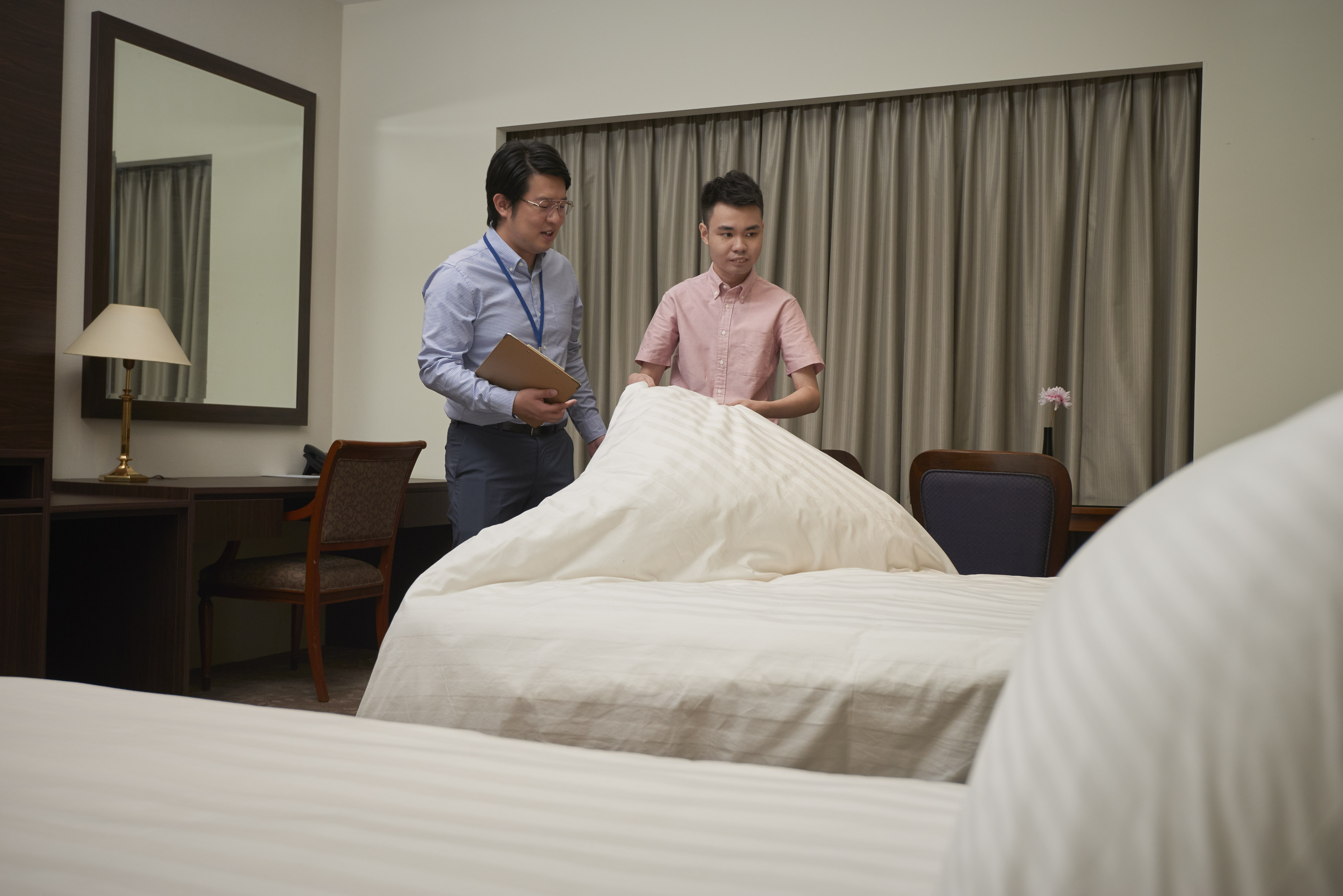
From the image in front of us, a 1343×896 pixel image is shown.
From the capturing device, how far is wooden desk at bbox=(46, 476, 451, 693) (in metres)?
3.02

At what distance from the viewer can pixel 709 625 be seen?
1065 mm

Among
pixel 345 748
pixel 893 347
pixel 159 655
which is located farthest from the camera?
pixel 893 347

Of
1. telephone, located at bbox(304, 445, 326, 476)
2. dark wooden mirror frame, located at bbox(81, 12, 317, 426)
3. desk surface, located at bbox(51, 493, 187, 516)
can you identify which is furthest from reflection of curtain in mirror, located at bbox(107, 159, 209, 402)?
desk surface, located at bbox(51, 493, 187, 516)

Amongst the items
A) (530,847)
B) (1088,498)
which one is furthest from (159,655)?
(1088,498)

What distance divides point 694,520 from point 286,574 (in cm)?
243

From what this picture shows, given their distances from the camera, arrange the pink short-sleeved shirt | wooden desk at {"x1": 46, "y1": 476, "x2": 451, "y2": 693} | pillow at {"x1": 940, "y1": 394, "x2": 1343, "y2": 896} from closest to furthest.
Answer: pillow at {"x1": 940, "y1": 394, "x2": 1343, "y2": 896} < the pink short-sleeved shirt < wooden desk at {"x1": 46, "y1": 476, "x2": 451, "y2": 693}

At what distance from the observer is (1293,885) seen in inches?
11.3

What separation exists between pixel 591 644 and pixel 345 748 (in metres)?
0.38

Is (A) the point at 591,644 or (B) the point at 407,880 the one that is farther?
(A) the point at 591,644

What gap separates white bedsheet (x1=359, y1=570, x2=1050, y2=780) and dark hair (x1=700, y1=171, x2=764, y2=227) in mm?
1663

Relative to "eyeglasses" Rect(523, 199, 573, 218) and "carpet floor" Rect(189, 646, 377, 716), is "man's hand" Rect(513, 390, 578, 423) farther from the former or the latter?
"carpet floor" Rect(189, 646, 377, 716)

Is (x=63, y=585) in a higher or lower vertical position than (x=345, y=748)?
lower

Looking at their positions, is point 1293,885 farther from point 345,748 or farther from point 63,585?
point 63,585

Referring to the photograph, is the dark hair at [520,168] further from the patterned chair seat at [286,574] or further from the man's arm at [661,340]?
the patterned chair seat at [286,574]
